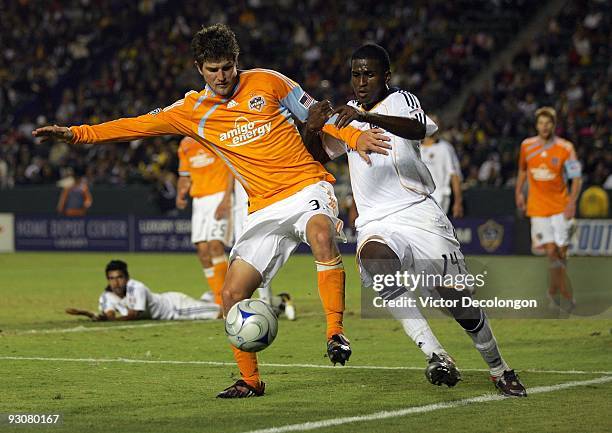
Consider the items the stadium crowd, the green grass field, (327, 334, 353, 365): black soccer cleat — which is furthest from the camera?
the stadium crowd

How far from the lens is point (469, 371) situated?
8.40 metres

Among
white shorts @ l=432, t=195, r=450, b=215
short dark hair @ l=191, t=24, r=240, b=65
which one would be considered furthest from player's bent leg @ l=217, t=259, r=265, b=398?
white shorts @ l=432, t=195, r=450, b=215

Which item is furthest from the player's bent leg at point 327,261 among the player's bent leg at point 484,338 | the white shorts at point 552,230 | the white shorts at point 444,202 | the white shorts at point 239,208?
the white shorts at point 444,202

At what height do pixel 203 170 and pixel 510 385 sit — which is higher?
pixel 203 170

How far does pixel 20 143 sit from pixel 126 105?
3.23 m

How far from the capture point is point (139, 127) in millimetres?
7520

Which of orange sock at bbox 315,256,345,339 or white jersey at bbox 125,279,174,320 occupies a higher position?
orange sock at bbox 315,256,345,339

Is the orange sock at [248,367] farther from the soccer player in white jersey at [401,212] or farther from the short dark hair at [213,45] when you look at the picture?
the short dark hair at [213,45]

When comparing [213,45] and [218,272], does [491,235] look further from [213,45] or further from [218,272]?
[213,45]

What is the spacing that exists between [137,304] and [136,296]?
9cm

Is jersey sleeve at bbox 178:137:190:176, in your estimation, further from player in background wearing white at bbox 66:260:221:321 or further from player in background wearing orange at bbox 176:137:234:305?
player in background wearing white at bbox 66:260:221:321

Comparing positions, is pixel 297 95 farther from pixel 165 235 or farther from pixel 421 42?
pixel 421 42

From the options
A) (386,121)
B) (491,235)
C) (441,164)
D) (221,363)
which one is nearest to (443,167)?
(441,164)

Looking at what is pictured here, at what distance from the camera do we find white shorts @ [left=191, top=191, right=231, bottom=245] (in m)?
13.1
